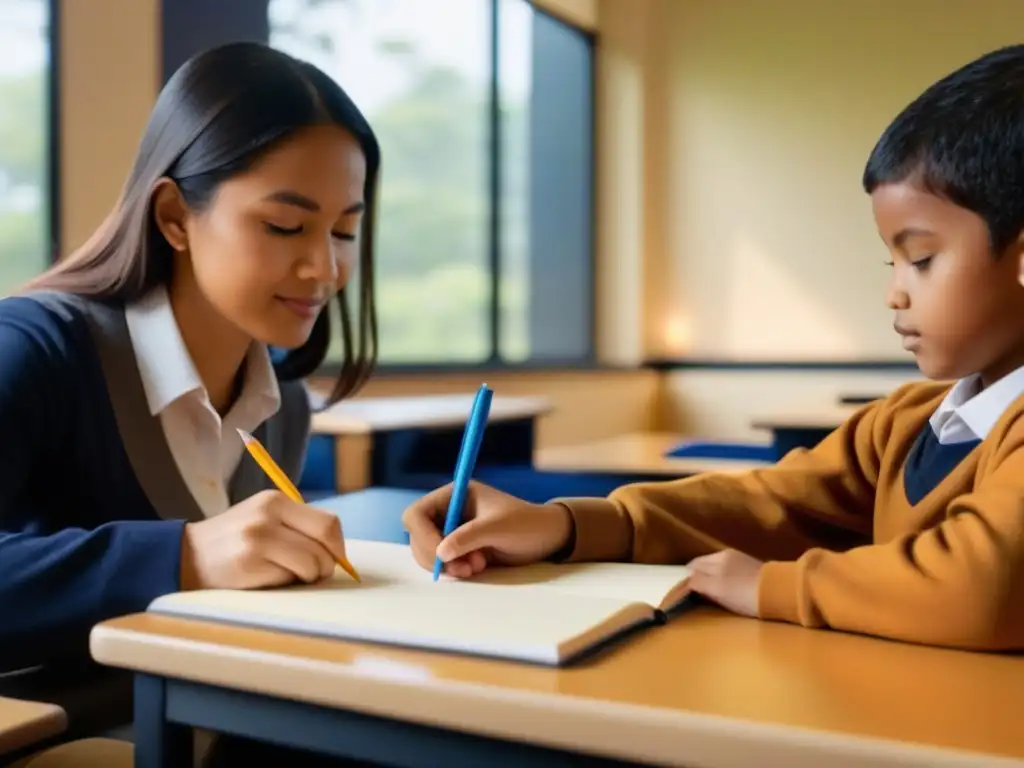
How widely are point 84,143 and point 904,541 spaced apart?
2.99 meters

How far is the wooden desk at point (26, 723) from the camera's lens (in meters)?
0.62

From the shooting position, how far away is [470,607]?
0.71 m

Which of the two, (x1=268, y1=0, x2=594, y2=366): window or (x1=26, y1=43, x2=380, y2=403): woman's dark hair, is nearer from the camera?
(x1=26, y1=43, x2=380, y2=403): woman's dark hair

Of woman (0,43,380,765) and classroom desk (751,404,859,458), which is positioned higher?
woman (0,43,380,765)

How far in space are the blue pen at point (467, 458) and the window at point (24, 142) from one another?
8.26 feet

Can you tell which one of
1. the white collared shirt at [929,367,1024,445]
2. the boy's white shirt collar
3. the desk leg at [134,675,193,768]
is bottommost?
the desk leg at [134,675,193,768]

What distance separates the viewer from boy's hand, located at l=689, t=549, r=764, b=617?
2.50 feet

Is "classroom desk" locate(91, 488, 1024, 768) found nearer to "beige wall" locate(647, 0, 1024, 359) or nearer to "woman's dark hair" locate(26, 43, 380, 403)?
"woman's dark hair" locate(26, 43, 380, 403)

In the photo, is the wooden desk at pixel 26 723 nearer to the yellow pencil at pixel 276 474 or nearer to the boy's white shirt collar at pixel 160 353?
the yellow pencil at pixel 276 474

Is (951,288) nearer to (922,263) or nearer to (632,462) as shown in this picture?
(922,263)

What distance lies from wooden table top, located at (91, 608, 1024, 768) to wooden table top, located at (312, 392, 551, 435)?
1.75 m

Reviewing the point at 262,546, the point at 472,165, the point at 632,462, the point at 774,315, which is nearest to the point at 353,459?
the point at 632,462

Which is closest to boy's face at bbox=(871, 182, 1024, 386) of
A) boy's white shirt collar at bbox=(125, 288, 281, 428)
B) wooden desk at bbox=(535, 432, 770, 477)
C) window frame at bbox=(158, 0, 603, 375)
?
boy's white shirt collar at bbox=(125, 288, 281, 428)

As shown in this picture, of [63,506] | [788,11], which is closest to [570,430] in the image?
[788,11]
